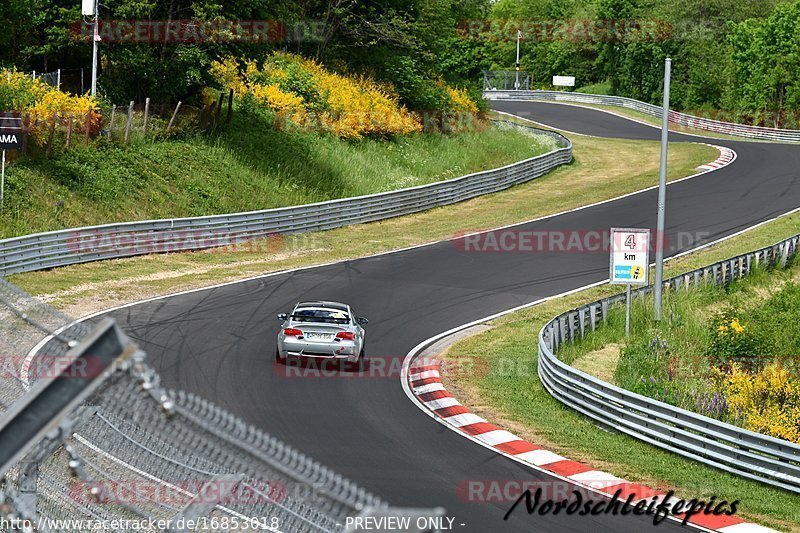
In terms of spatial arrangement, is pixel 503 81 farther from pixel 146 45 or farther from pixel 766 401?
pixel 766 401

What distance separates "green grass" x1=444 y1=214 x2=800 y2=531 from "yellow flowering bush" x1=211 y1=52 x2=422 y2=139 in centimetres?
1906

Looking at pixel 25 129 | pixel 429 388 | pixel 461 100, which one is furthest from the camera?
pixel 461 100

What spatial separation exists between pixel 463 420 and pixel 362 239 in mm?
18832

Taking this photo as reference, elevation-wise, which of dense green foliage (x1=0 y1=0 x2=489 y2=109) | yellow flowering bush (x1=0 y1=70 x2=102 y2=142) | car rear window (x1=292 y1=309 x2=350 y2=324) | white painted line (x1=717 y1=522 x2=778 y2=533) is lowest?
white painted line (x1=717 y1=522 x2=778 y2=533)

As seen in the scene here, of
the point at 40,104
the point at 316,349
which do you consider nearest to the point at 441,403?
the point at 316,349

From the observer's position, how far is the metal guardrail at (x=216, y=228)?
28.4 m

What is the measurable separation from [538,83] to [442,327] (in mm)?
96812

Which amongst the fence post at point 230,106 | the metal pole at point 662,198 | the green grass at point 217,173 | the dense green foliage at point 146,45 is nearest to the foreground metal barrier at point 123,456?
the metal pole at point 662,198

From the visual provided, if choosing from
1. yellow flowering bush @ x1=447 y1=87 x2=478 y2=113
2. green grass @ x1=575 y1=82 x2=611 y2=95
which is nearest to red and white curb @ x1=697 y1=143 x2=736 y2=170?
yellow flowering bush @ x1=447 y1=87 x2=478 y2=113

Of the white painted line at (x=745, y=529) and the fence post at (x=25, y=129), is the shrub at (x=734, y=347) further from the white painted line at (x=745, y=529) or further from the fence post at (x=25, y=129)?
the fence post at (x=25, y=129)

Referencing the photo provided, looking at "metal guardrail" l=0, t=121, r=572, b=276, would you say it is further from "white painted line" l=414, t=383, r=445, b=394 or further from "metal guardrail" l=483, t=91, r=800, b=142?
"metal guardrail" l=483, t=91, r=800, b=142

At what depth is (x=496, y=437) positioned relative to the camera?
1761 centimetres

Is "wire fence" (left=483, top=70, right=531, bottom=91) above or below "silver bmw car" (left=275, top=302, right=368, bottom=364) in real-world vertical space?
above

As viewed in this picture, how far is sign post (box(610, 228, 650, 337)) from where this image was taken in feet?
77.8
